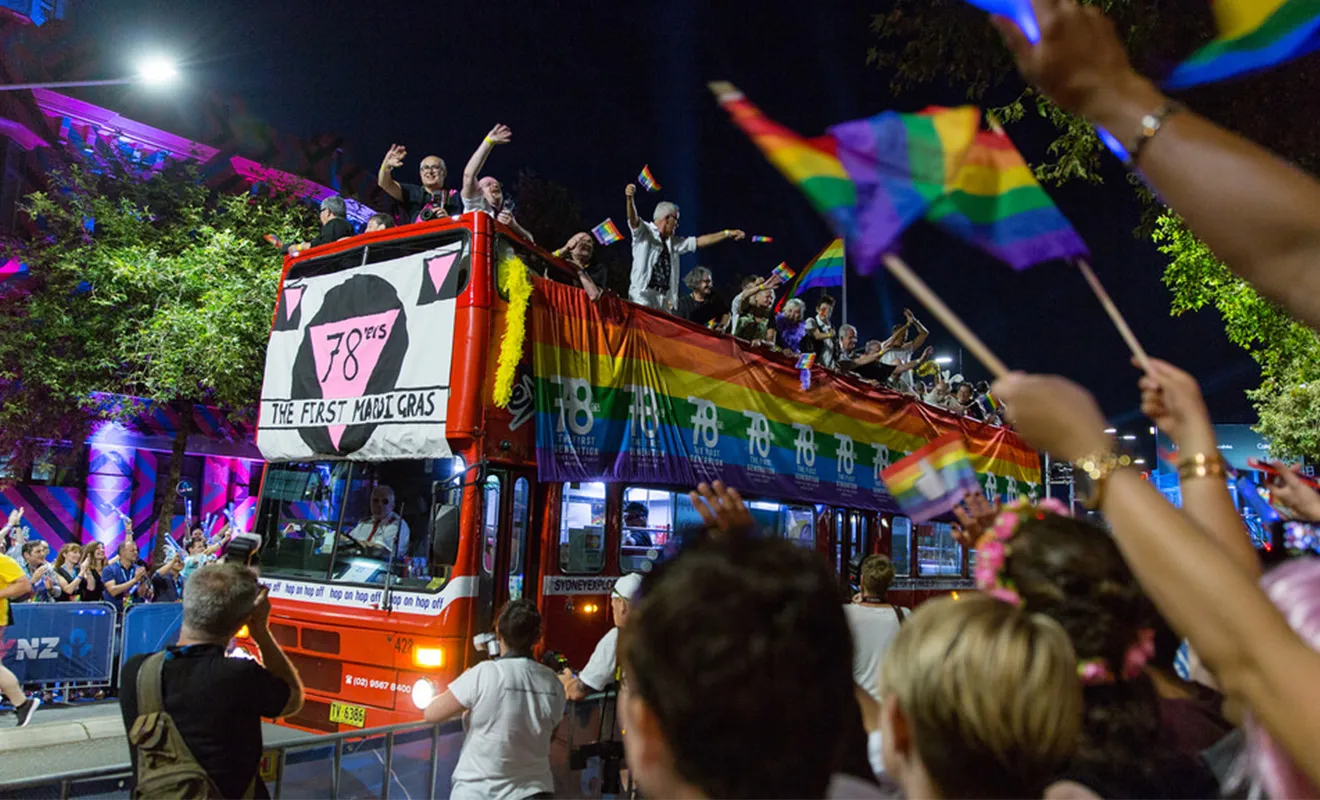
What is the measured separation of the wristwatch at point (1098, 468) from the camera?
4.03ft

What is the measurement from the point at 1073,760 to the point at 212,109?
1001 inches

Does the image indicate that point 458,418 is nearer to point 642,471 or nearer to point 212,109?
point 642,471

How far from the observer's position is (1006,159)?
228cm

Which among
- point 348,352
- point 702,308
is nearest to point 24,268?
point 348,352

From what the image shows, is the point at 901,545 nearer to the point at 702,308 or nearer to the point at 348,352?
the point at 702,308

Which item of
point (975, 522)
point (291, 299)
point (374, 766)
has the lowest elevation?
point (374, 766)

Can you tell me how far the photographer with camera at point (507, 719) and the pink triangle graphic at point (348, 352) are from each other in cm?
345

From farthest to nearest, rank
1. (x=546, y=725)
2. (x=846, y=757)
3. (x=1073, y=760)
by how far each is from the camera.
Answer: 1. (x=546, y=725)
2. (x=846, y=757)
3. (x=1073, y=760)

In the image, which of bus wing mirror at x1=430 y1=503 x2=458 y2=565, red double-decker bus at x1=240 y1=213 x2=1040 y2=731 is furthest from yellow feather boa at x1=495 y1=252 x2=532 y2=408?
bus wing mirror at x1=430 y1=503 x2=458 y2=565

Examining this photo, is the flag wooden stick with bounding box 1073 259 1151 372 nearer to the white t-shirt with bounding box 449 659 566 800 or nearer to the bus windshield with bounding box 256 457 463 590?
A: the white t-shirt with bounding box 449 659 566 800

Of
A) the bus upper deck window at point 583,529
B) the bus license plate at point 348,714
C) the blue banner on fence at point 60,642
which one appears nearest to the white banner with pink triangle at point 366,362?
the bus upper deck window at point 583,529

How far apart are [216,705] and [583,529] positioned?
449cm

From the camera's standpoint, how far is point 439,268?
6.77 metres

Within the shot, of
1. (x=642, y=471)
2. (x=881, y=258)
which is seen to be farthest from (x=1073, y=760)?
(x=642, y=471)
